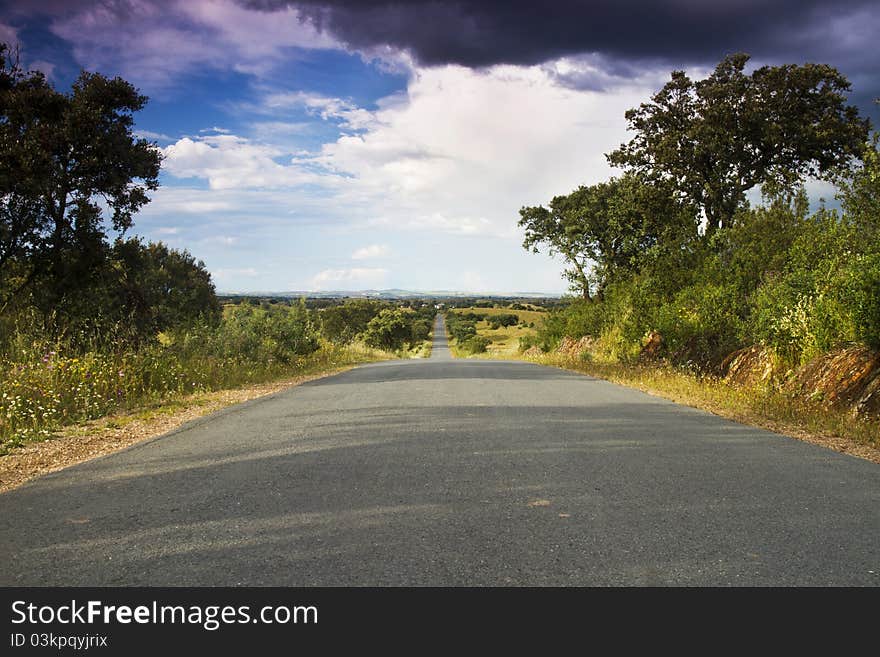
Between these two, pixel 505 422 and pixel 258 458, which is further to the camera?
pixel 505 422

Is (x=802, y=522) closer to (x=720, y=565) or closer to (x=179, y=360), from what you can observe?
(x=720, y=565)

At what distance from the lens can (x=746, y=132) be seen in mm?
21094

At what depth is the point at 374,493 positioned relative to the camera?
4926mm

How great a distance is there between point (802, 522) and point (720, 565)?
1172mm

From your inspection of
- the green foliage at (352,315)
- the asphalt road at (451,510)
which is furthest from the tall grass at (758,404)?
the green foliage at (352,315)

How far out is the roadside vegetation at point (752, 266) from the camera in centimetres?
965

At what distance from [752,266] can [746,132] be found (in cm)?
912

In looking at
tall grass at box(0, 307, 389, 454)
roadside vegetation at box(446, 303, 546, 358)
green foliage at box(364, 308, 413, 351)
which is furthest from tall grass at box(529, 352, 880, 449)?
green foliage at box(364, 308, 413, 351)

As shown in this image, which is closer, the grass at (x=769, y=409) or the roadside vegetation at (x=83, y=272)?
the grass at (x=769, y=409)

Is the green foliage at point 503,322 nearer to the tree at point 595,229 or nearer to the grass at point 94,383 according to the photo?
the tree at point 595,229

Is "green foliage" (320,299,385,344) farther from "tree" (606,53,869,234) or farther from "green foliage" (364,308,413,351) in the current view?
"tree" (606,53,869,234)

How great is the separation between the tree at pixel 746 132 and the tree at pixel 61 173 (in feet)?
54.5

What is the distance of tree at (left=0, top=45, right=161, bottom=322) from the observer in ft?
39.5
